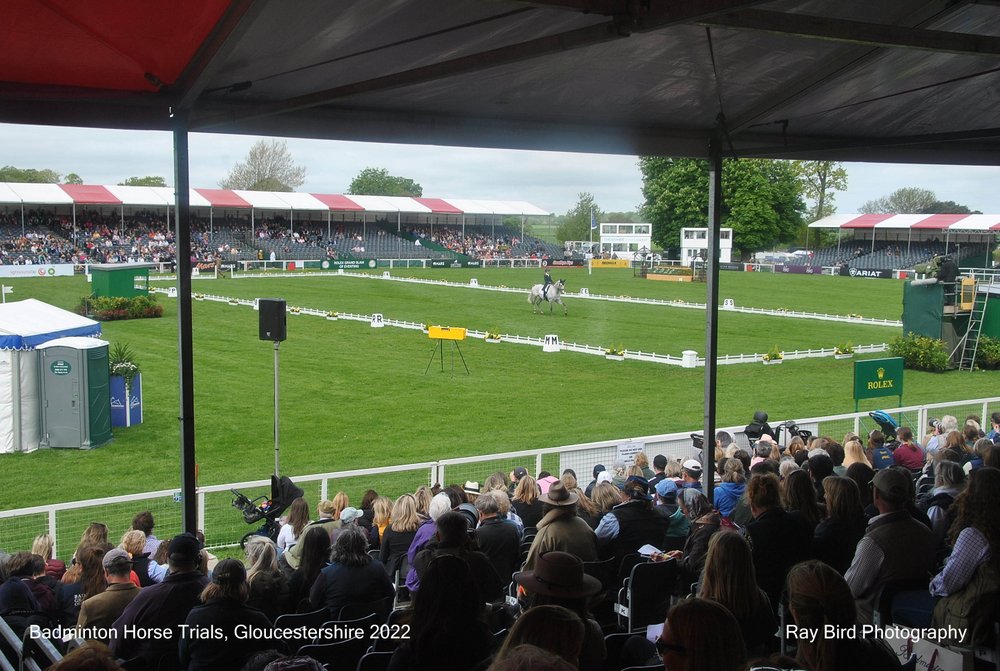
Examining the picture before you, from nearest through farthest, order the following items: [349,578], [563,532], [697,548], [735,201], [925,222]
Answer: [349,578] < [563,532] < [697,548] < [925,222] < [735,201]

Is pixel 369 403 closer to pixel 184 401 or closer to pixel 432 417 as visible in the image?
pixel 432 417

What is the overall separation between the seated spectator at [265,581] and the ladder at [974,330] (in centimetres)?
2090

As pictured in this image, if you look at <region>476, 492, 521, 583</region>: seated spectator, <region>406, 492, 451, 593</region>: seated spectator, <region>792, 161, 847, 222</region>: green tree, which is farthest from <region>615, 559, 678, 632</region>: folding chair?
<region>792, 161, 847, 222</region>: green tree

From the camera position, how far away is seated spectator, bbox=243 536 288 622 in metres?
4.46

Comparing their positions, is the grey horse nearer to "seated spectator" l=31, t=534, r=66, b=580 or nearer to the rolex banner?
the rolex banner

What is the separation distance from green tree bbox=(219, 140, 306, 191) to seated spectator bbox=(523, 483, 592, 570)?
9179 centimetres

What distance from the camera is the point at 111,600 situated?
4.26m

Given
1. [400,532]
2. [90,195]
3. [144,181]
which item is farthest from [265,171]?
[400,532]

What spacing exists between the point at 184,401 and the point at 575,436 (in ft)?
30.4

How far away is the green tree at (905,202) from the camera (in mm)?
99312

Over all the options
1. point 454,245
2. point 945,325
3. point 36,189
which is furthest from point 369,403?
point 454,245

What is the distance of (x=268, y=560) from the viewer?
472cm

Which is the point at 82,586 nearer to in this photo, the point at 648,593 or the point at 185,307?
the point at 185,307

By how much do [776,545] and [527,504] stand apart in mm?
2691
